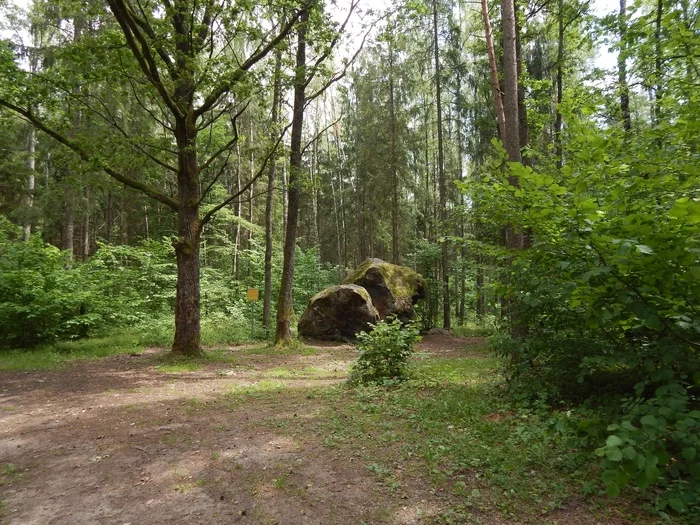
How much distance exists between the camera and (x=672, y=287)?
2.18 metres

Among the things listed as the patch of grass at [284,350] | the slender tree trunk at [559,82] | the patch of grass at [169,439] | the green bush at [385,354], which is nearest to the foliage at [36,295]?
the patch of grass at [284,350]

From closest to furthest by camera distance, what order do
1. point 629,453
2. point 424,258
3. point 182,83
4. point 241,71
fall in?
point 629,453 → point 241,71 → point 182,83 → point 424,258

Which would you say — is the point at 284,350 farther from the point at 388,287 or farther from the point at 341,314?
the point at 388,287

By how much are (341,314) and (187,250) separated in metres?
5.97

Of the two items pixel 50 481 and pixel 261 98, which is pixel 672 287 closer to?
pixel 50 481

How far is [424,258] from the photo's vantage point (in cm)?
1861

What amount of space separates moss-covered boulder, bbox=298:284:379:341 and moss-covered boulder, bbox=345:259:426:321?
907 mm

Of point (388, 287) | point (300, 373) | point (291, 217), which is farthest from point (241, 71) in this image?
point (388, 287)

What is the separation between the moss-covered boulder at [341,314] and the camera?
43.8ft

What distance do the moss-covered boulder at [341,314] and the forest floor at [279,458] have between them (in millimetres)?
6488

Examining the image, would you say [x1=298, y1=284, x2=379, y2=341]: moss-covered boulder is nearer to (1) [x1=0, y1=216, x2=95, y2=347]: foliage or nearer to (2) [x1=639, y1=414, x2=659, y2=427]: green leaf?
(1) [x1=0, y1=216, x2=95, y2=347]: foliage

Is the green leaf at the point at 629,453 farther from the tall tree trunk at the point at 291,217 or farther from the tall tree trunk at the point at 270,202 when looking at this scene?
the tall tree trunk at the point at 270,202

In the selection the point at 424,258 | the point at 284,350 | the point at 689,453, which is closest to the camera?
the point at 689,453

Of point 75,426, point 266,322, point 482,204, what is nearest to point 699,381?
point 482,204
